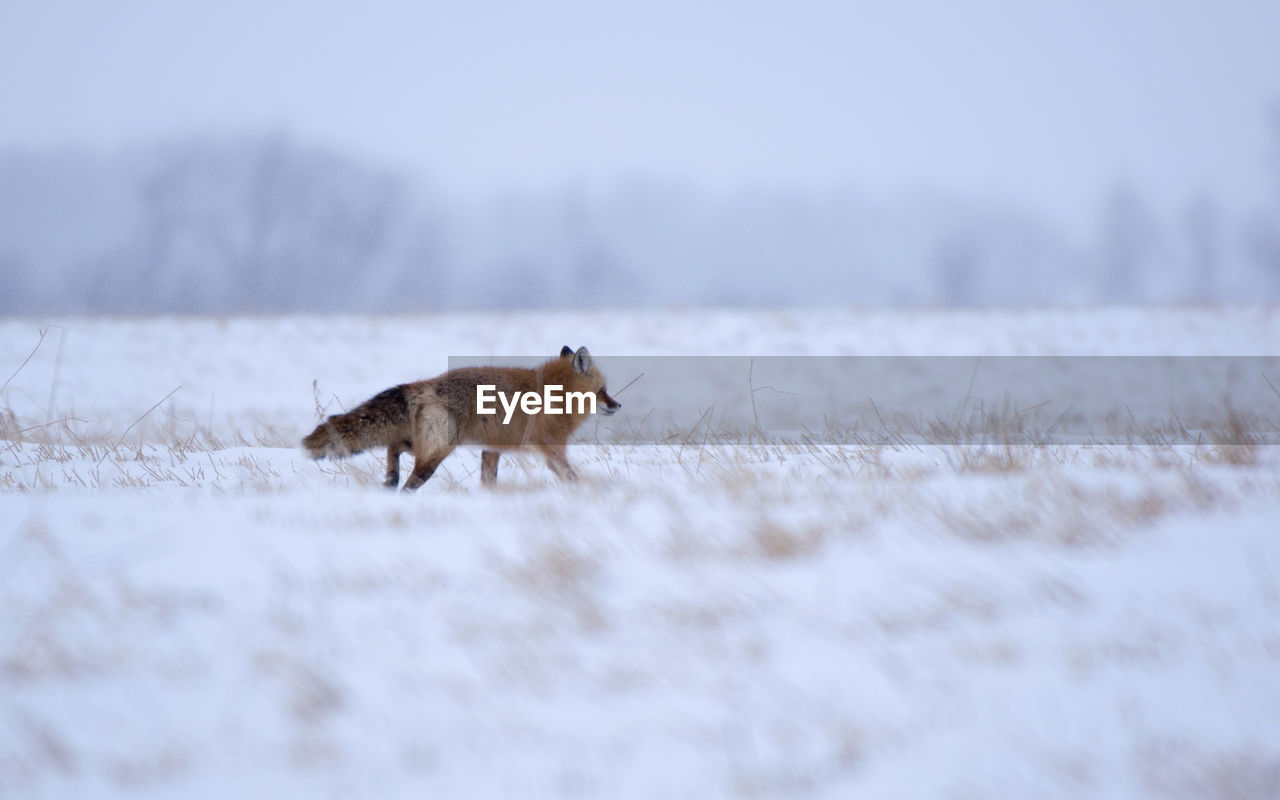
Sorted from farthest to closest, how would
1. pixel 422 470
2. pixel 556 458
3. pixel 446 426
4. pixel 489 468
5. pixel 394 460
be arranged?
pixel 489 468 < pixel 556 458 < pixel 394 460 < pixel 446 426 < pixel 422 470

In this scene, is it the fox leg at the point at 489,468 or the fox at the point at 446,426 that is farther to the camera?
the fox leg at the point at 489,468

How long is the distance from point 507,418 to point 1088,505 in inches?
164

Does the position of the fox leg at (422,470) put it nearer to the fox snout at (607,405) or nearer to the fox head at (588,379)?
the fox head at (588,379)

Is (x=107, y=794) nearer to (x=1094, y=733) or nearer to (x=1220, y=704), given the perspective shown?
(x=1094, y=733)

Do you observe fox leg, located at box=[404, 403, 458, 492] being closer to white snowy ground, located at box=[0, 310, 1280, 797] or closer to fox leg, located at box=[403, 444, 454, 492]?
fox leg, located at box=[403, 444, 454, 492]

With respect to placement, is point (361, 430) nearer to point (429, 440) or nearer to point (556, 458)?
point (429, 440)

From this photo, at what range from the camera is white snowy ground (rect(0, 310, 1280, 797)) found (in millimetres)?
2309

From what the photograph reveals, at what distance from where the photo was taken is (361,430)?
21.0 feet

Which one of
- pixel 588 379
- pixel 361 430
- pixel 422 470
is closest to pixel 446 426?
pixel 422 470

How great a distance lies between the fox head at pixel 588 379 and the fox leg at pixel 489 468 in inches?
39.1

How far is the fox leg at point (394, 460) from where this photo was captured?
6501 mm

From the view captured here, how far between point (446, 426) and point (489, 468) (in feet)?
1.85

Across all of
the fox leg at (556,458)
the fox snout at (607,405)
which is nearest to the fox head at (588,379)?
the fox snout at (607,405)

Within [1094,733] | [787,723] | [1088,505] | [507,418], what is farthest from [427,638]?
[507,418]
